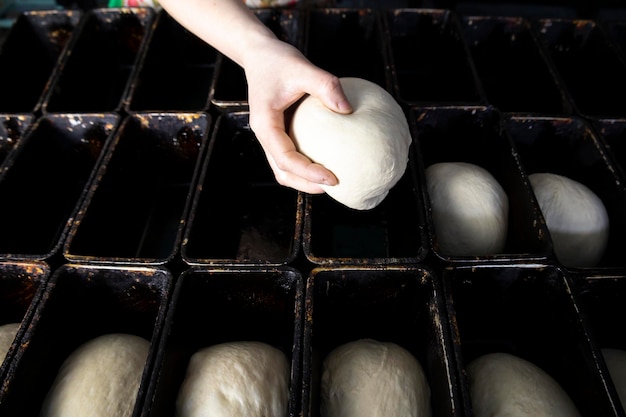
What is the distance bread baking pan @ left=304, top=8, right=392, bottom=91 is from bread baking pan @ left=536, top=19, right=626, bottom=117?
648 millimetres

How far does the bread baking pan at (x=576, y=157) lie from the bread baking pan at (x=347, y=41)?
1.89 feet

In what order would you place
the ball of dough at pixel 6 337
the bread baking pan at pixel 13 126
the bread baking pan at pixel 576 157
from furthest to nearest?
the bread baking pan at pixel 13 126, the bread baking pan at pixel 576 157, the ball of dough at pixel 6 337

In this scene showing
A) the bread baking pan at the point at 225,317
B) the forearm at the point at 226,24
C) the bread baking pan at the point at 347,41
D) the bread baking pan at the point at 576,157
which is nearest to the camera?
the bread baking pan at the point at 225,317

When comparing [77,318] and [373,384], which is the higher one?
[77,318]

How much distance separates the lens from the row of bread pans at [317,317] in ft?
2.97

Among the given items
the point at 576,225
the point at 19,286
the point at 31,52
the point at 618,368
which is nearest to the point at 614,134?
the point at 576,225

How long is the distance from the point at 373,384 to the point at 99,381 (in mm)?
621

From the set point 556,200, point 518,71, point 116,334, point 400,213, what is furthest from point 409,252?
point 518,71

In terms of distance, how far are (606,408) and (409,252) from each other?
21.8 inches

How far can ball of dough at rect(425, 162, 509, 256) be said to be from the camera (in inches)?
A: 45.9

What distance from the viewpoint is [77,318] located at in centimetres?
107

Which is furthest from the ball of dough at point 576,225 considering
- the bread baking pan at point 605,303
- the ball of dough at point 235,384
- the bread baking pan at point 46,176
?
the bread baking pan at point 46,176

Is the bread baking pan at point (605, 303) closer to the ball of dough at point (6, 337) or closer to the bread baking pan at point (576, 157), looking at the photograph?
the bread baking pan at point (576, 157)

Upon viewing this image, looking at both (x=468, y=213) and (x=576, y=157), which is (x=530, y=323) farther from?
(x=576, y=157)
